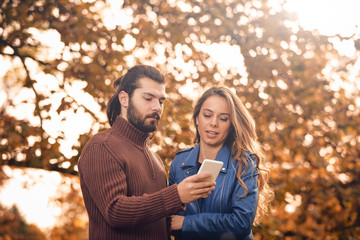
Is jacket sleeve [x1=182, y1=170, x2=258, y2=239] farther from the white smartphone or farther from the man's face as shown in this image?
the man's face

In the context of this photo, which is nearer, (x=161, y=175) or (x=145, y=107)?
(x=145, y=107)

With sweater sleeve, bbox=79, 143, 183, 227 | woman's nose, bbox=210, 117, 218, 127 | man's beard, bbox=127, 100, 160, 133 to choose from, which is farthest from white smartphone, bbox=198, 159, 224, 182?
woman's nose, bbox=210, 117, 218, 127

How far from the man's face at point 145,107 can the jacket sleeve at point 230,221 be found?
0.82 m

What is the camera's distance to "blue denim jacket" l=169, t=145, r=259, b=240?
125 inches

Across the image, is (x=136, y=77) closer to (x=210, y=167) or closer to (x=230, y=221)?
(x=210, y=167)

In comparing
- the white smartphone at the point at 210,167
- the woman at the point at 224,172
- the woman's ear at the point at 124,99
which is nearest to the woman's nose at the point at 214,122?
the woman at the point at 224,172

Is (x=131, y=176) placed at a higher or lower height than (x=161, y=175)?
lower

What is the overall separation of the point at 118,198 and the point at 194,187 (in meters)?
0.50

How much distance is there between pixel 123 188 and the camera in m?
2.75

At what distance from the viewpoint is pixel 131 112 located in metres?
3.26

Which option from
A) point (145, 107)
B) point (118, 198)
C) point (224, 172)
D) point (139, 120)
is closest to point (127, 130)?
point (139, 120)

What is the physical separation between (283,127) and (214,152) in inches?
126

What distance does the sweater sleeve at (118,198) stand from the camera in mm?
2615

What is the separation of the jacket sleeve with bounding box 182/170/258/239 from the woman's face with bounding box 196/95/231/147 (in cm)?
49
